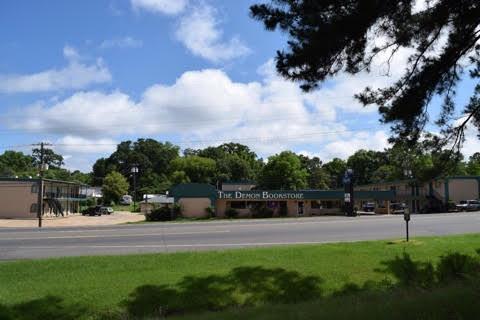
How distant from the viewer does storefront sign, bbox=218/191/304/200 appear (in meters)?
60.6

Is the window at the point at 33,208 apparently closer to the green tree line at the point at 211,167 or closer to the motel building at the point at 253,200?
the motel building at the point at 253,200

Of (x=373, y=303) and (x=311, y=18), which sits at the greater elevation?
(x=311, y=18)

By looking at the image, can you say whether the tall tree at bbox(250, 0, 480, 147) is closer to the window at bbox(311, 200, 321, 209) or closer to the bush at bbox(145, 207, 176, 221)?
the bush at bbox(145, 207, 176, 221)

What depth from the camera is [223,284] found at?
1234 cm

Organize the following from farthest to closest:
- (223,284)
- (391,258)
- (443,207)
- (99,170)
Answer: (99,170), (443,207), (391,258), (223,284)

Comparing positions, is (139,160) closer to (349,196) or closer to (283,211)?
(283,211)

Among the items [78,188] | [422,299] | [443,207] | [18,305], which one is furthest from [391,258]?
[78,188]

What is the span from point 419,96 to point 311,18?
9.59ft

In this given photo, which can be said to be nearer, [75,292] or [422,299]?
[422,299]

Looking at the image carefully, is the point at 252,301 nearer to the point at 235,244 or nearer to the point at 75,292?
the point at 75,292

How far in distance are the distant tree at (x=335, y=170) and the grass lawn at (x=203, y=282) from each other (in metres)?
120

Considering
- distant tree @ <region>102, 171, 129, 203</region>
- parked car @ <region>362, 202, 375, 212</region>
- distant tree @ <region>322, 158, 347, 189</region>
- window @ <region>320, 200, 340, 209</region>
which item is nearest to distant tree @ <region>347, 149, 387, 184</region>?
distant tree @ <region>322, 158, 347, 189</region>

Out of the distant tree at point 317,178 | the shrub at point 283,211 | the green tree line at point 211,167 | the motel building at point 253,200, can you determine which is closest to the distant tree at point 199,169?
the green tree line at point 211,167

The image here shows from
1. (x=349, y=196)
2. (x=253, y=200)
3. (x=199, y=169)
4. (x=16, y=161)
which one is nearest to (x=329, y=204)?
(x=349, y=196)
